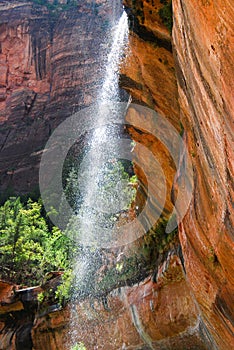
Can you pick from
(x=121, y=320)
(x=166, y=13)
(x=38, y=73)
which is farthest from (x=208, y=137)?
(x=38, y=73)

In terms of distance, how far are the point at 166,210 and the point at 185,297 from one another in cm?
213

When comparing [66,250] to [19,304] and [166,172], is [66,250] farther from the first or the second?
[166,172]

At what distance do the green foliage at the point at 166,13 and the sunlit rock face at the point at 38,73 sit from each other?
22.0 metres

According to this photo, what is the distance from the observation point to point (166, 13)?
8273 millimetres

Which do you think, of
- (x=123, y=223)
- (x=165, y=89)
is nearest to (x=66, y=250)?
(x=123, y=223)

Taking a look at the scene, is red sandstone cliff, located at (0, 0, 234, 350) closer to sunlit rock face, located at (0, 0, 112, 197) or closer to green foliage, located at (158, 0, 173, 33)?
green foliage, located at (158, 0, 173, 33)

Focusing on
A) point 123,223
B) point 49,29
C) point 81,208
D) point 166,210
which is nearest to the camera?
point 166,210

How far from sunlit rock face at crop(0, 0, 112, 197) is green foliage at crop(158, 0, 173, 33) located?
72.1ft

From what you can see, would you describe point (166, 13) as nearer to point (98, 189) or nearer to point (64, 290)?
point (64, 290)

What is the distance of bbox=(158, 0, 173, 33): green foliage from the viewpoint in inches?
324

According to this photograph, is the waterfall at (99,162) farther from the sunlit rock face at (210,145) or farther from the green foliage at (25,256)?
the sunlit rock face at (210,145)

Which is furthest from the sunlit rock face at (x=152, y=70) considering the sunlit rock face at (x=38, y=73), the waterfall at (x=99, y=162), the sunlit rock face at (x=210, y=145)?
the sunlit rock face at (x=38, y=73)

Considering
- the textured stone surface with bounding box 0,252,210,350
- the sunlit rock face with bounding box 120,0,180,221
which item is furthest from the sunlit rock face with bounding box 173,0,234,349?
the textured stone surface with bounding box 0,252,210,350

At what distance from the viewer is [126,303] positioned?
38.7ft
